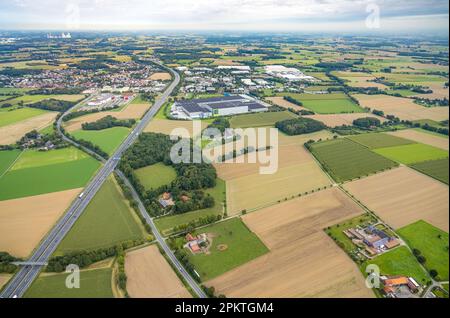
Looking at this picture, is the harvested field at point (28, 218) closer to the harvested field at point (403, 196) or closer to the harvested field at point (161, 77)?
the harvested field at point (403, 196)

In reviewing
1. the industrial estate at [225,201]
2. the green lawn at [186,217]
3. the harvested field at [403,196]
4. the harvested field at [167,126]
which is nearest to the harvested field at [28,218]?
the industrial estate at [225,201]

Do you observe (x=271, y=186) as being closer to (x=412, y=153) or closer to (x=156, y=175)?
(x=156, y=175)

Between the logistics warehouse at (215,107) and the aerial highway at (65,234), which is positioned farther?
the logistics warehouse at (215,107)

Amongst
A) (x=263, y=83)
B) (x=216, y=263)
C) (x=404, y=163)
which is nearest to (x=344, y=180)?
(x=404, y=163)

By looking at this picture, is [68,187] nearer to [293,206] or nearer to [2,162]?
[2,162]

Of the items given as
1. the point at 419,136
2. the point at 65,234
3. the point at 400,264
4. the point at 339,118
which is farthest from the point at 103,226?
the point at 339,118
